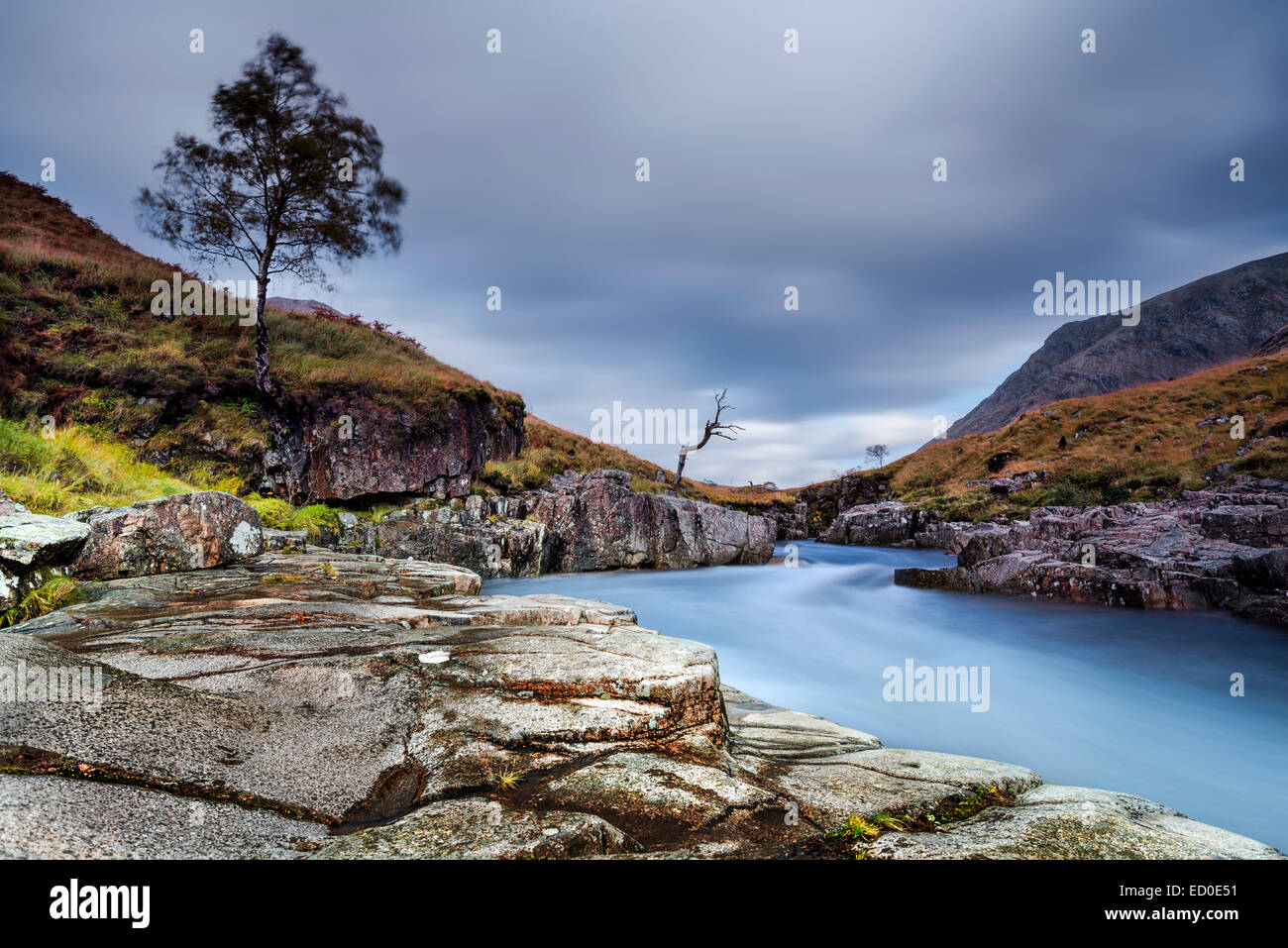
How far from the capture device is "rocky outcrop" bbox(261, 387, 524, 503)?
14258mm

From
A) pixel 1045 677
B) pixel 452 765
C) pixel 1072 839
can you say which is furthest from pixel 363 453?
pixel 1045 677

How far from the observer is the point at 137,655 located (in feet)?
10.9

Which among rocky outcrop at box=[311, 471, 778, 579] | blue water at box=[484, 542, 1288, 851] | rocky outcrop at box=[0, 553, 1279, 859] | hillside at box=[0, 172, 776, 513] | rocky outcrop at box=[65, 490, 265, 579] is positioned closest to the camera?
rocky outcrop at box=[0, 553, 1279, 859]

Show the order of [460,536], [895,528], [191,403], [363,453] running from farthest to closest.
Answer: [895,528] → [363,453] → [460,536] → [191,403]

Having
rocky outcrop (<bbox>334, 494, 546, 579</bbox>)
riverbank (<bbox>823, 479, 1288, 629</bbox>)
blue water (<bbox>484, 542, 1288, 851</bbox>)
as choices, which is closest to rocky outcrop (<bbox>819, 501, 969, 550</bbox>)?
riverbank (<bbox>823, 479, 1288, 629</bbox>)

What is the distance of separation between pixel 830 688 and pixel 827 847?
7192 millimetres

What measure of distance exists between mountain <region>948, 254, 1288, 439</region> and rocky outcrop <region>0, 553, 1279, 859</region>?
182 metres

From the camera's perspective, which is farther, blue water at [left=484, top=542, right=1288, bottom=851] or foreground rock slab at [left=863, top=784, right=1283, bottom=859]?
blue water at [left=484, top=542, right=1288, bottom=851]

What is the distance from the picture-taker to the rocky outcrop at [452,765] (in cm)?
176

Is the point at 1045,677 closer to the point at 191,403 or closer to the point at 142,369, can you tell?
the point at 191,403

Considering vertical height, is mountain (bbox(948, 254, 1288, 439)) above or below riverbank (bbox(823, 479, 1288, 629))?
above

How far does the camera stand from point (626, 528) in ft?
57.2

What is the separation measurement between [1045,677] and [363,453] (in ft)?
54.8

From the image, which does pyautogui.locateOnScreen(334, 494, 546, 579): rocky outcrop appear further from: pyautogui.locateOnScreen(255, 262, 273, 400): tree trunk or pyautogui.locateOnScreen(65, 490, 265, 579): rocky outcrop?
pyautogui.locateOnScreen(65, 490, 265, 579): rocky outcrop
